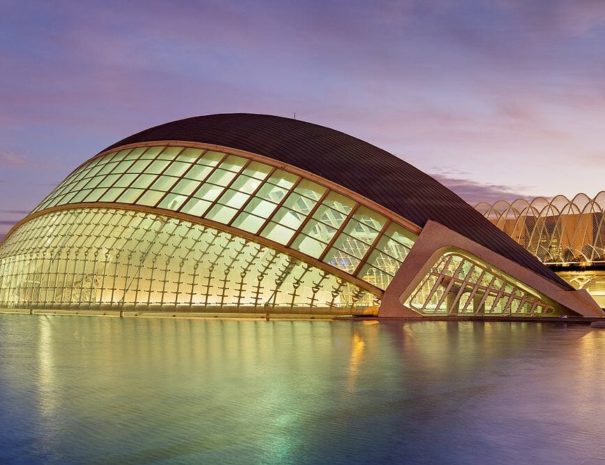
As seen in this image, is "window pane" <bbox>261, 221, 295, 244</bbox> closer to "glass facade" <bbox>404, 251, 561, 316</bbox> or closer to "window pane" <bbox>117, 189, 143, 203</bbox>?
"glass facade" <bbox>404, 251, 561, 316</bbox>

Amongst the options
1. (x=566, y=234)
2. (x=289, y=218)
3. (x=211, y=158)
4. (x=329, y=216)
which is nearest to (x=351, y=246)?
(x=329, y=216)

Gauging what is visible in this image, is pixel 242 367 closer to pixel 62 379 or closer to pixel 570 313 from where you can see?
pixel 62 379

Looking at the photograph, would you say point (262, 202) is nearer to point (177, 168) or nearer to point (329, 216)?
point (329, 216)

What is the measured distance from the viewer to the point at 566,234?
69.2 m

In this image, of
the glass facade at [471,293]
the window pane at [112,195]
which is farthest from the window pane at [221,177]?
the glass facade at [471,293]

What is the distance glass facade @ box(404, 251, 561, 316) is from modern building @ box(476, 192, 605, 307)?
102 ft

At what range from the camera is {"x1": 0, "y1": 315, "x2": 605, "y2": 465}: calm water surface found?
288 inches

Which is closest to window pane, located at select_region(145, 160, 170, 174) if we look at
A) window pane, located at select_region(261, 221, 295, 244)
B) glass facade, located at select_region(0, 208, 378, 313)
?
glass facade, located at select_region(0, 208, 378, 313)

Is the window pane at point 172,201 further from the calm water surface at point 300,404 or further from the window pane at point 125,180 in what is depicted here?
the calm water surface at point 300,404

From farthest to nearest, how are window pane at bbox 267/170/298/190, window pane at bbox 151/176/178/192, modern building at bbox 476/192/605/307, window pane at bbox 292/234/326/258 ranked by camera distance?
modern building at bbox 476/192/605/307 → window pane at bbox 151/176/178/192 → window pane at bbox 267/170/298/190 → window pane at bbox 292/234/326/258

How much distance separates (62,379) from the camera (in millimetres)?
11984

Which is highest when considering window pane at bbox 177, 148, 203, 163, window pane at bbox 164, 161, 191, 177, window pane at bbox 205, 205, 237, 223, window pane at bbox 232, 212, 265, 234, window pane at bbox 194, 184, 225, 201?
window pane at bbox 177, 148, 203, 163

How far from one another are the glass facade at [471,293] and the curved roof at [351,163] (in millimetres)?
1144

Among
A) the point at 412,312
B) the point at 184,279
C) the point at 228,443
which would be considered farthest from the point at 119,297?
the point at 228,443
